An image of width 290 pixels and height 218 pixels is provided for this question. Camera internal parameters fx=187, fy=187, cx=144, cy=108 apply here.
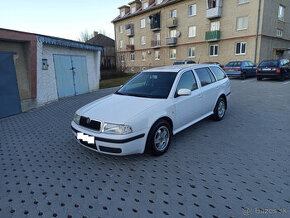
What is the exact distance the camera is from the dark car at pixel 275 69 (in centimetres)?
1388

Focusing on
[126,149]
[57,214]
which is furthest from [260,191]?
[57,214]

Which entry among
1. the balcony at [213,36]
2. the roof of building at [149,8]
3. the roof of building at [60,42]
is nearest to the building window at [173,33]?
the roof of building at [149,8]

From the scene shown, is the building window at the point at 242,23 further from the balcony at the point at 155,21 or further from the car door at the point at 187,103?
the car door at the point at 187,103

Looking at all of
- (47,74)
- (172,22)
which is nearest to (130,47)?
(172,22)

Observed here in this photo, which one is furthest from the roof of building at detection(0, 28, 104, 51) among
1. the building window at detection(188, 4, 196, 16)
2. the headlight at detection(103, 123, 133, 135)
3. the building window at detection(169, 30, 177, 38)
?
the building window at detection(169, 30, 177, 38)

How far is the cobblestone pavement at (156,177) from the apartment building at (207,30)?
67.6 feet

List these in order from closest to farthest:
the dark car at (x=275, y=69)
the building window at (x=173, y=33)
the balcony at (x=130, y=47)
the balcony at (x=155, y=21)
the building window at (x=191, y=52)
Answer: the dark car at (x=275, y=69) < the building window at (x=191, y=52) < the building window at (x=173, y=33) < the balcony at (x=155, y=21) < the balcony at (x=130, y=47)

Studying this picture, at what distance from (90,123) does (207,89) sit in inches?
121

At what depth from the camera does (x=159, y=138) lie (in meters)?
3.64

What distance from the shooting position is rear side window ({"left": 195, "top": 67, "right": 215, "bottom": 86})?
4.77 meters

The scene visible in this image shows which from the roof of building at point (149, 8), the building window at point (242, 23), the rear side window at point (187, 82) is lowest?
the rear side window at point (187, 82)

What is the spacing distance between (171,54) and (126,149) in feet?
95.6

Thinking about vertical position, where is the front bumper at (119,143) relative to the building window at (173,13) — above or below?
below

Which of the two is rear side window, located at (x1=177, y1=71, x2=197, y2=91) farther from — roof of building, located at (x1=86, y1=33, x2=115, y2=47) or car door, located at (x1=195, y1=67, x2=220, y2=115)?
roof of building, located at (x1=86, y1=33, x2=115, y2=47)
